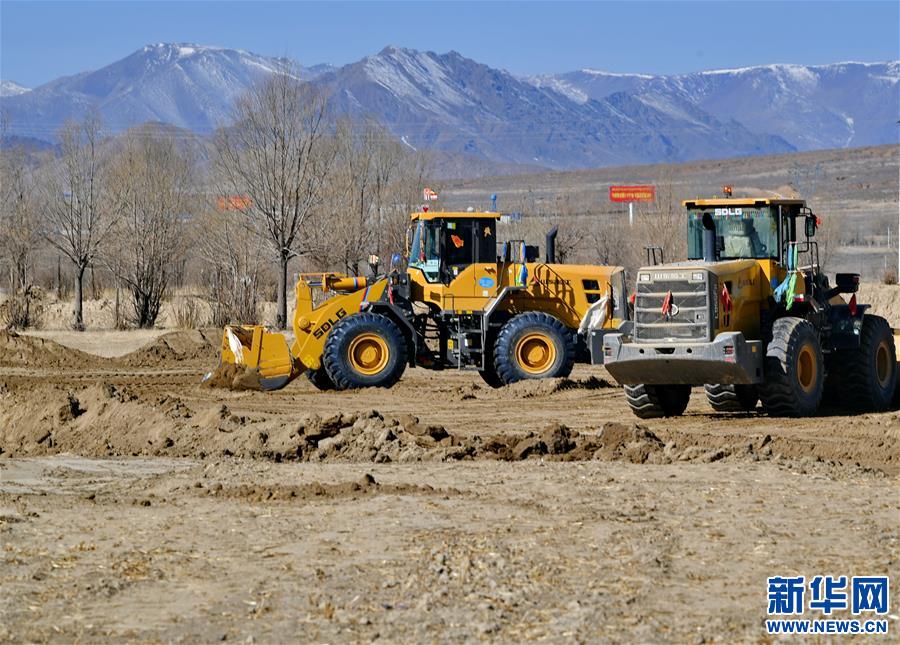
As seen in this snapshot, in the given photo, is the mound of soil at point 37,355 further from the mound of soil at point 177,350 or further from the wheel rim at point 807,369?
the wheel rim at point 807,369

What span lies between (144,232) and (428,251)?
21.2 m

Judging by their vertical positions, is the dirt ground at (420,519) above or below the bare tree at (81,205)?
below

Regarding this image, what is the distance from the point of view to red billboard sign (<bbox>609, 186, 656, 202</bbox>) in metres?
86.9

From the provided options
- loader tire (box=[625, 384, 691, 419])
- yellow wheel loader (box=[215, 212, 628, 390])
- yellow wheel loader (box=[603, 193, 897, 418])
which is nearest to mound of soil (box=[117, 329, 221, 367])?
yellow wheel loader (box=[215, 212, 628, 390])

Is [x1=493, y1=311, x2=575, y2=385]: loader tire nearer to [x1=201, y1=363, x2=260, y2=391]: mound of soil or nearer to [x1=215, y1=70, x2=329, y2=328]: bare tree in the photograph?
[x1=201, y1=363, x2=260, y2=391]: mound of soil

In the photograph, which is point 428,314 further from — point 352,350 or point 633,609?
point 633,609

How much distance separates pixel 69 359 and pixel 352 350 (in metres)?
9.16

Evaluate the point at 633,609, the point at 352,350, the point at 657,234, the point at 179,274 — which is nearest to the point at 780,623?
the point at 633,609

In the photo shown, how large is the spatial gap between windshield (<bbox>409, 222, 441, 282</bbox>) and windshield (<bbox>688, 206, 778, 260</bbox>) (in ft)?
17.8

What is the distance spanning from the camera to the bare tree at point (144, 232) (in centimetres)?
4100

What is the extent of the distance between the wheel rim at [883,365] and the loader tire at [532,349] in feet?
15.4

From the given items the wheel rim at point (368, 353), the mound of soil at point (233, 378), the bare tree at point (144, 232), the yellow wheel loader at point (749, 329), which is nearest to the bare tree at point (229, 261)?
the bare tree at point (144, 232)

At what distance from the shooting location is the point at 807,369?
60.4ft

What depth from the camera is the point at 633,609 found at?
31.2ft
